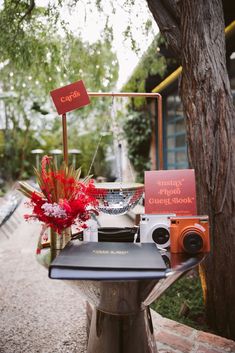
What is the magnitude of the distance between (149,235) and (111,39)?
9.05 feet

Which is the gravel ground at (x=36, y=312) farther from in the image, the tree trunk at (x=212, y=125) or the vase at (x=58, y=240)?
the tree trunk at (x=212, y=125)

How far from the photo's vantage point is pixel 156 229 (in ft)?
4.34

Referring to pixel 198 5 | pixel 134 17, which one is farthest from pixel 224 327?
pixel 134 17

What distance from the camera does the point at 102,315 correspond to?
1.28 m

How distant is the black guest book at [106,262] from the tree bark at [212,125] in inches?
39.7

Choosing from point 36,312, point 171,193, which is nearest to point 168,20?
point 171,193

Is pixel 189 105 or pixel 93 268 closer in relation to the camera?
pixel 93 268

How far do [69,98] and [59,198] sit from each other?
2.19ft

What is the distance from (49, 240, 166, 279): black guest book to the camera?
0.99 m

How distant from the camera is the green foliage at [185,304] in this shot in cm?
248

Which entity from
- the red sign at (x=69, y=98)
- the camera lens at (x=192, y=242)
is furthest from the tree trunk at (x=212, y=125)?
the camera lens at (x=192, y=242)

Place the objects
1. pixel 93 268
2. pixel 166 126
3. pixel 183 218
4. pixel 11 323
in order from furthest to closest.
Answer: pixel 166 126 < pixel 11 323 < pixel 183 218 < pixel 93 268

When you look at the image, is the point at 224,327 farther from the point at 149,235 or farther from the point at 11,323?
the point at 11,323

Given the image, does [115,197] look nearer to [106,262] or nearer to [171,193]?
[171,193]
